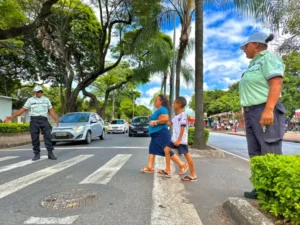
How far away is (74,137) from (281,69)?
32.9 ft

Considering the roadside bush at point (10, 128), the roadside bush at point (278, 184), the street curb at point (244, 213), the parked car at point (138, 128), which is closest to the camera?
the roadside bush at point (278, 184)

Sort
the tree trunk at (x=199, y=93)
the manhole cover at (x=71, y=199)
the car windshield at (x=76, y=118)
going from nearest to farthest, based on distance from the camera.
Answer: the manhole cover at (x=71, y=199), the tree trunk at (x=199, y=93), the car windshield at (x=76, y=118)

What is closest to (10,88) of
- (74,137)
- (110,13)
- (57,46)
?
(57,46)

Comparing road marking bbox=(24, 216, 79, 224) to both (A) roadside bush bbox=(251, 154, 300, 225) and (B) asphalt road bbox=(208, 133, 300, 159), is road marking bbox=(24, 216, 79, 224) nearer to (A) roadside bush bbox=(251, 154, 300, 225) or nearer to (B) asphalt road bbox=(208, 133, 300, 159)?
(A) roadside bush bbox=(251, 154, 300, 225)

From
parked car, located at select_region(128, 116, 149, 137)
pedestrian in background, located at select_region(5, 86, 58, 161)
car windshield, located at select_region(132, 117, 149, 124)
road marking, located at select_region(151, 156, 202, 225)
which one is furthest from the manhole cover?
car windshield, located at select_region(132, 117, 149, 124)

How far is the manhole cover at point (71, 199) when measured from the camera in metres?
3.61

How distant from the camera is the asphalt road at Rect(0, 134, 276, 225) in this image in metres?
3.24

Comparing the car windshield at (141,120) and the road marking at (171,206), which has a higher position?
the car windshield at (141,120)

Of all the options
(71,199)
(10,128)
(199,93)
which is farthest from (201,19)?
(10,128)

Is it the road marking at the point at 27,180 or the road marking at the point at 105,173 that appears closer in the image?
the road marking at the point at 27,180

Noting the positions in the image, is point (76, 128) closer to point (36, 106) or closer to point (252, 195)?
point (36, 106)

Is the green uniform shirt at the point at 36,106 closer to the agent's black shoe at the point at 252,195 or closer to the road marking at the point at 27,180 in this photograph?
the road marking at the point at 27,180

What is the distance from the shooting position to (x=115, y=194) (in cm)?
419

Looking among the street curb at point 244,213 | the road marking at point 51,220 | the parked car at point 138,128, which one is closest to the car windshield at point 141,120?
the parked car at point 138,128
